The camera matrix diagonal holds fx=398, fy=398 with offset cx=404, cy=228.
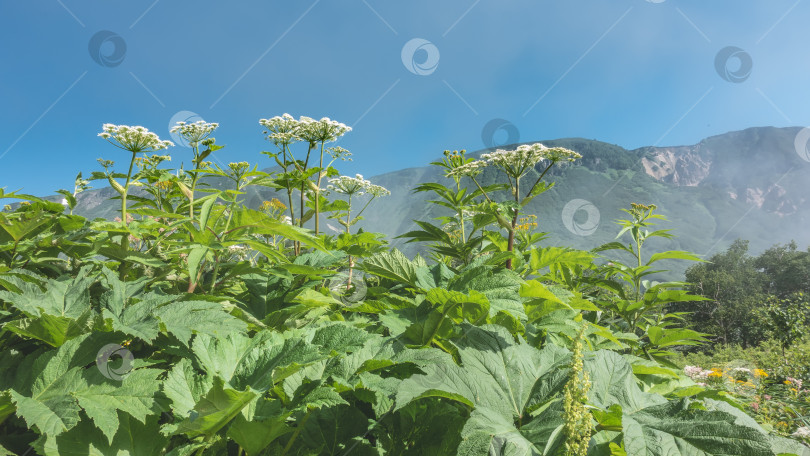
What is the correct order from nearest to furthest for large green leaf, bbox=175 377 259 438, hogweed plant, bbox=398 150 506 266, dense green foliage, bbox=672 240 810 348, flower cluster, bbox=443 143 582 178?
large green leaf, bbox=175 377 259 438 → hogweed plant, bbox=398 150 506 266 → flower cluster, bbox=443 143 582 178 → dense green foliage, bbox=672 240 810 348

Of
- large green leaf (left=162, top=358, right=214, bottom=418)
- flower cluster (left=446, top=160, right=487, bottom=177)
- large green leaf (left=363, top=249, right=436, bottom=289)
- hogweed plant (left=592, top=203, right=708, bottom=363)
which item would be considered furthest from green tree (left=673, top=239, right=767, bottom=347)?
large green leaf (left=162, top=358, right=214, bottom=418)

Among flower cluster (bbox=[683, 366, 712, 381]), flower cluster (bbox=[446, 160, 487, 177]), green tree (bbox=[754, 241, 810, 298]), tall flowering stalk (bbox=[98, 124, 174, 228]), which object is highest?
tall flowering stalk (bbox=[98, 124, 174, 228])

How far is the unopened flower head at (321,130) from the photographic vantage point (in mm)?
3258

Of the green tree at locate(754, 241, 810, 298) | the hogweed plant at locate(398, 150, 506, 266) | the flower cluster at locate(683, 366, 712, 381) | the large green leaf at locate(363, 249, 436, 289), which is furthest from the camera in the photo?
the green tree at locate(754, 241, 810, 298)

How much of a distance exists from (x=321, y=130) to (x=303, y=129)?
148 millimetres

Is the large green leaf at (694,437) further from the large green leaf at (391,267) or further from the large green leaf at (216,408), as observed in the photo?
the large green leaf at (391,267)

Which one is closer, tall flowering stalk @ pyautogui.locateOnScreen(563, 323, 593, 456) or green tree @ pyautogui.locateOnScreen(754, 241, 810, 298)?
tall flowering stalk @ pyautogui.locateOnScreen(563, 323, 593, 456)

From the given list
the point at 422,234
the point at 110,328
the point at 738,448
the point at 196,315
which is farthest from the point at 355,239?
the point at 738,448

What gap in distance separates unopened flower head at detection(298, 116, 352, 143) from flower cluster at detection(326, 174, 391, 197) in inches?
39.2

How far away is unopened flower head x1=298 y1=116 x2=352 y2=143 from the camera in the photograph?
3.26 meters

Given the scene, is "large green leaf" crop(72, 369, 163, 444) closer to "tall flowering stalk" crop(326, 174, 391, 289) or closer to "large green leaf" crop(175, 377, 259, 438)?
"large green leaf" crop(175, 377, 259, 438)

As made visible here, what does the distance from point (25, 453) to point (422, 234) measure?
2.26 meters

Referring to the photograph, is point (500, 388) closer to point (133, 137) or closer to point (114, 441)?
point (114, 441)

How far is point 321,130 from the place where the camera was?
3322 millimetres
